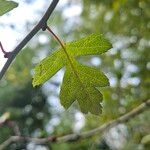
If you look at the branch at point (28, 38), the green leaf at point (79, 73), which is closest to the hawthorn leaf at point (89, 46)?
the green leaf at point (79, 73)

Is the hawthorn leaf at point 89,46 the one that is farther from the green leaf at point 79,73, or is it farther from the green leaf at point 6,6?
the green leaf at point 6,6

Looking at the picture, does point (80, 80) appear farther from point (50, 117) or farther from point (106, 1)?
point (50, 117)

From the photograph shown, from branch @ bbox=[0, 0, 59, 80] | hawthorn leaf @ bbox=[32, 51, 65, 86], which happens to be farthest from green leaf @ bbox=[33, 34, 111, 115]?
branch @ bbox=[0, 0, 59, 80]

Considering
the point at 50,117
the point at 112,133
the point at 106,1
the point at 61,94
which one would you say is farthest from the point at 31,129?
the point at 61,94

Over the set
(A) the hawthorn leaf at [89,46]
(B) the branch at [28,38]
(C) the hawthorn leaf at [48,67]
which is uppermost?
(B) the branch at [28,38]

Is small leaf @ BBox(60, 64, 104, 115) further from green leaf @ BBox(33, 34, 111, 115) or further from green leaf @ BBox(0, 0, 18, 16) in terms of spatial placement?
green leaf @ BBox(0, 0, 18, 16)

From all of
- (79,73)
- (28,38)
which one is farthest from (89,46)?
(28,38)

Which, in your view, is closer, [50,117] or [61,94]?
[61,94]
